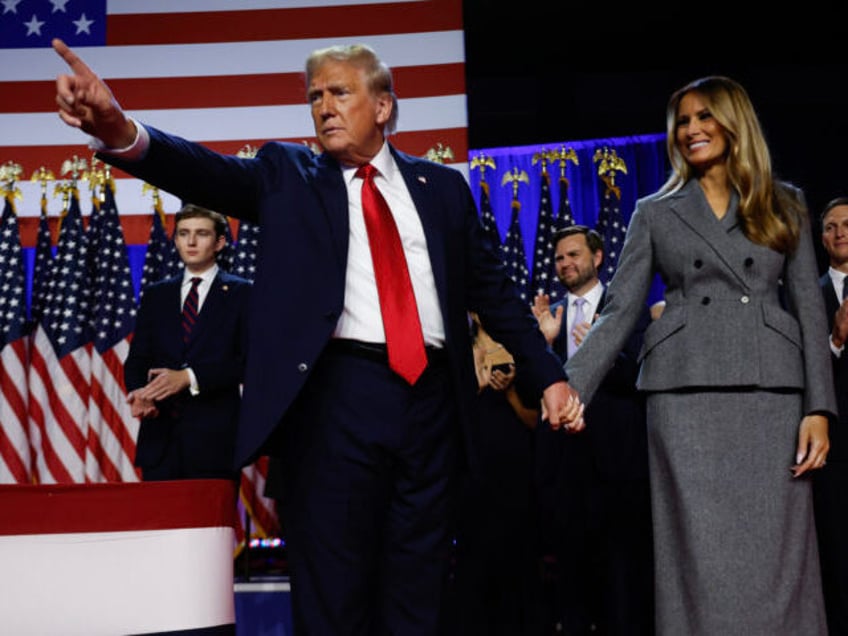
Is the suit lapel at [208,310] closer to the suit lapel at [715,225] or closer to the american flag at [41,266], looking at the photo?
the suit lapel at [715,225]

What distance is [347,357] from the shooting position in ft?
7.36

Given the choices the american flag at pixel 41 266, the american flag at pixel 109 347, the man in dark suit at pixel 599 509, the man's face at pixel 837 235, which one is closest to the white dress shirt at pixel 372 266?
the man in dark suit at pixel 599 509

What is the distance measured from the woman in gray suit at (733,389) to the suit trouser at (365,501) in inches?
25.3

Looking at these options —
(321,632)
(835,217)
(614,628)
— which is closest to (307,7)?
(835,217)

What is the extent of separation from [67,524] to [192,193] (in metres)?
0.92

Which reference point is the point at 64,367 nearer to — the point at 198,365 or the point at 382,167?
the point at 198,365

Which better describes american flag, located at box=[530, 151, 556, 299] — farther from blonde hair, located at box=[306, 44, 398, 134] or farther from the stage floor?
blonde hair, located at box=[306, 44, 398, 134]

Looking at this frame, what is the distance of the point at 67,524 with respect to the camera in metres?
2.53

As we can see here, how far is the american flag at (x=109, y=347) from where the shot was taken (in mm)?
5910

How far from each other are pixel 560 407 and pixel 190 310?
2269 mm

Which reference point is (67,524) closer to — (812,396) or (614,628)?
(812,396)

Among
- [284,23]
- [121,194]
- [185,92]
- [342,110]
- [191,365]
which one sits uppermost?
[284,23]

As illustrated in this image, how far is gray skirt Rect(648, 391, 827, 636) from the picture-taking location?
2.55 meters

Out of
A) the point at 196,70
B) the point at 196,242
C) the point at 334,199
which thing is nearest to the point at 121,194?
the point at 196,70
